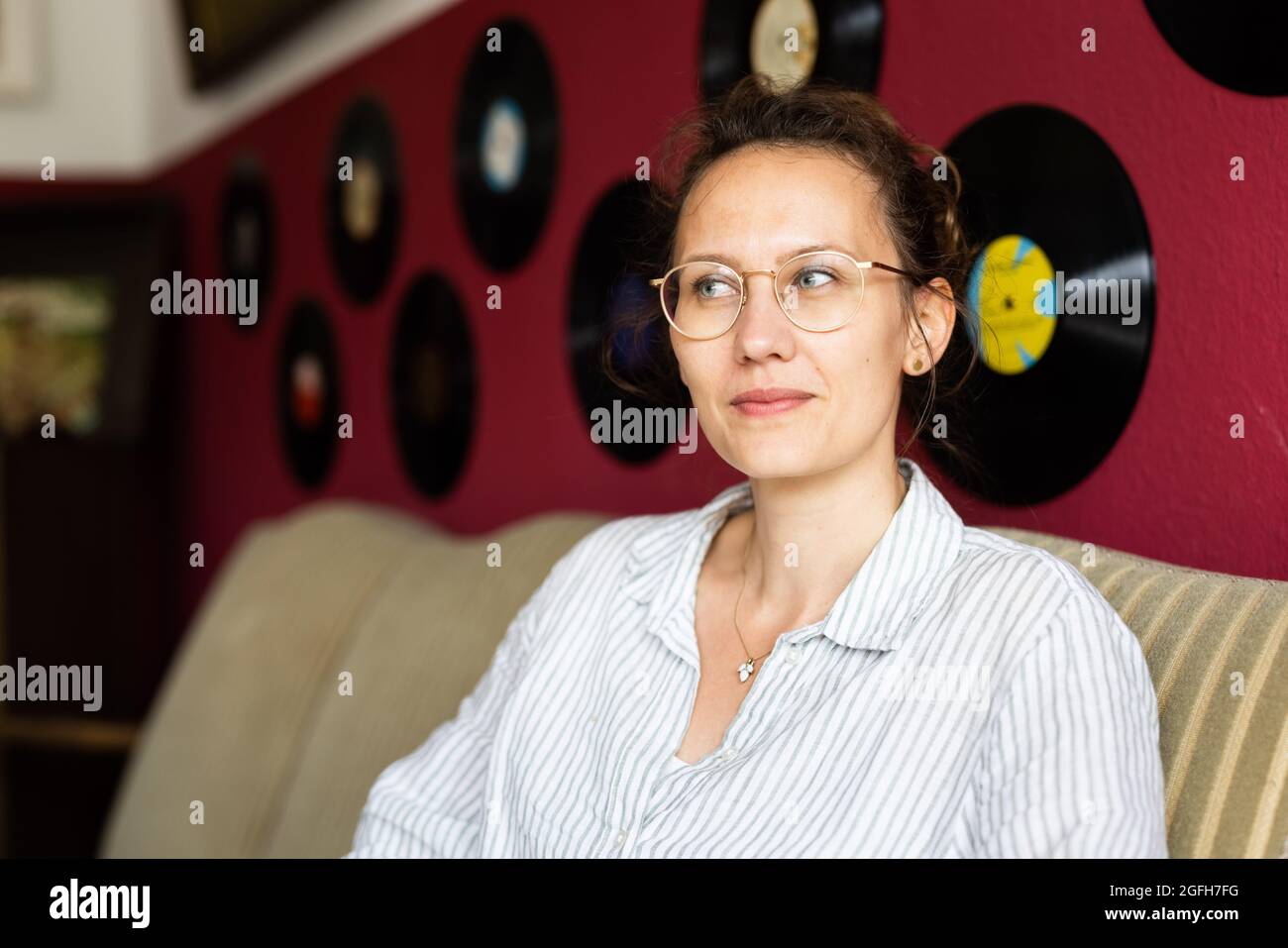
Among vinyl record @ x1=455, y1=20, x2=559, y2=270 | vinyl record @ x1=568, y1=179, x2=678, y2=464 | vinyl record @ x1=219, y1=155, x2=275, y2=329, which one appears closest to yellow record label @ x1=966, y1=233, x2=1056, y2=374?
vinyl record @ x1=568, y1=179, x2=678, y2=464

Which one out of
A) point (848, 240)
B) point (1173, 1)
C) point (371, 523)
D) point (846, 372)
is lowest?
point (371, 523)

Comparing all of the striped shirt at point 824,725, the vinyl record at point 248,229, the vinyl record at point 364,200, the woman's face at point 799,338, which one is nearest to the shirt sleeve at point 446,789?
the striped shirt at point 824,725

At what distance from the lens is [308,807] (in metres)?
2.27

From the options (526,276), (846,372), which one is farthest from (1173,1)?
(526,276)

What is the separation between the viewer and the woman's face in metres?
1.32

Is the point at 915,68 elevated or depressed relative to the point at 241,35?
depressed

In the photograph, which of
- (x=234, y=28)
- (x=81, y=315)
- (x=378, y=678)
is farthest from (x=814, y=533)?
(x=81, y=315)

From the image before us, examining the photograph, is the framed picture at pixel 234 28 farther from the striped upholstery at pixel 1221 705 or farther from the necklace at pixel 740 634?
the striped upholstery at pixel 1221 705

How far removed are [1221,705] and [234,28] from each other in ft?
11.9

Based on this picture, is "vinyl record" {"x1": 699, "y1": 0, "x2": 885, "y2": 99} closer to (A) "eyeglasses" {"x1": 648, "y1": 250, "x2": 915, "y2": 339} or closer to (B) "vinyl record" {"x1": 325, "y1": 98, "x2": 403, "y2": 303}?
(A) "eyeglasses" {"x1": 648, "y1": 250, "x2": 915, "y2": 339}

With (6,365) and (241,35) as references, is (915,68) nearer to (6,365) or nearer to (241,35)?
(241,35)

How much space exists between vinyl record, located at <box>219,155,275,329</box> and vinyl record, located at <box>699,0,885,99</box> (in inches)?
89.7

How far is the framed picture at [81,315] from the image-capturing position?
4.51 metres
